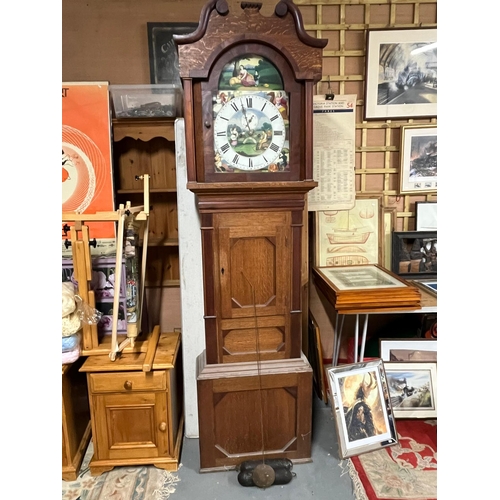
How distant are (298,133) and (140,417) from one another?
1.37m

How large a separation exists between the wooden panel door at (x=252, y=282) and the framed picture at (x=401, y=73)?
1.11m

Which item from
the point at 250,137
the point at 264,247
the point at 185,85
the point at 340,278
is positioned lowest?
the point at 340,278

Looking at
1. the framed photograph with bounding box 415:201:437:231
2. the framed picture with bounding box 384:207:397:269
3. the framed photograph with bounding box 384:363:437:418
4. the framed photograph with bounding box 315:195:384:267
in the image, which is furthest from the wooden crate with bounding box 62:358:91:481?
the framed photograph with bounding box 415:201:437:231

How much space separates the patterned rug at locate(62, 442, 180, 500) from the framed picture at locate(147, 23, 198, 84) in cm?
192

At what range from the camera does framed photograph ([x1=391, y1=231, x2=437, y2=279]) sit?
2326 millimetres

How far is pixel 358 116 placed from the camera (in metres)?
2.28

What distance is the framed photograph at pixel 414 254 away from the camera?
2.33 metres

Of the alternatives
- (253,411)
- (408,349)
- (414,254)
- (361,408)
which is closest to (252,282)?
(253,411)

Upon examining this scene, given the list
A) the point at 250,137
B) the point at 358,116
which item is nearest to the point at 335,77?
the point at 358,116

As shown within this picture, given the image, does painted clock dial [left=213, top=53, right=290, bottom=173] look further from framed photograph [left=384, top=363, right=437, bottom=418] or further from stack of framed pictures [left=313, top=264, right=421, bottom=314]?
framed photograph [left=384, top=363, right=437, bottom=418]

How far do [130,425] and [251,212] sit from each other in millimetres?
1064

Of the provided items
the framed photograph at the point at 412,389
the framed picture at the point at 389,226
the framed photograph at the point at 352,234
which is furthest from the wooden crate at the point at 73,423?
the framed picture at the point at 389,226

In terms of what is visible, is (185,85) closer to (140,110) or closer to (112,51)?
(140,110)

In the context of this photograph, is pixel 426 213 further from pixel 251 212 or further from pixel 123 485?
pixel 123 485
